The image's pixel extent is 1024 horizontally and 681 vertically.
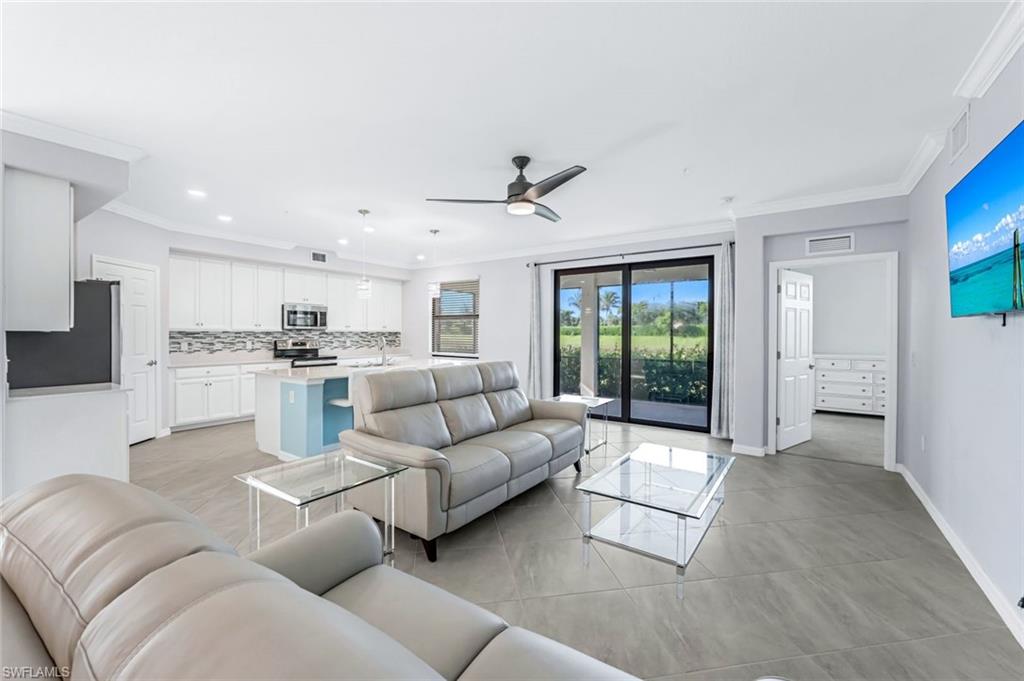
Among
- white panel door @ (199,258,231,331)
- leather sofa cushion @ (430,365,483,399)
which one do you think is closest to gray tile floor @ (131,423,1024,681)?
leather sofa cushion @ (430,365,483,399)

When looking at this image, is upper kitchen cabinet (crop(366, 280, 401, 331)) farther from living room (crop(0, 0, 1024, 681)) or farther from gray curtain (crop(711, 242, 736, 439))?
gray curtain (crop(711, 242, 736, 439))

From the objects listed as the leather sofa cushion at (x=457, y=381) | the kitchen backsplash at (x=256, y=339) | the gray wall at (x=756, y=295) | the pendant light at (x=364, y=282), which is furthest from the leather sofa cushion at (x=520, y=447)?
the kitchen backsplash at (x=256, y=339)

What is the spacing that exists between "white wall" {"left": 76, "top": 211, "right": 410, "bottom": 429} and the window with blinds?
2.32 m

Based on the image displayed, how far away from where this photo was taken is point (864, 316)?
673cm

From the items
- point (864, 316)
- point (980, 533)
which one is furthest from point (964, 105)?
point (864, 316)

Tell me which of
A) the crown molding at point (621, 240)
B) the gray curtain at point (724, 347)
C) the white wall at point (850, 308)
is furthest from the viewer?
the white wall at point (850, 308)

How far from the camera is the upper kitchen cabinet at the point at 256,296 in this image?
6090 millimetres

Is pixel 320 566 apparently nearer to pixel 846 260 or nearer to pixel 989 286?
pixel 989 286

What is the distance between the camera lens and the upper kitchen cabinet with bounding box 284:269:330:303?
21.9ft

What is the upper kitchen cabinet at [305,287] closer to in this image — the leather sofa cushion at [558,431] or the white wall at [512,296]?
the white wall at [512,296]

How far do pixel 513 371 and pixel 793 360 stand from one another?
321cm

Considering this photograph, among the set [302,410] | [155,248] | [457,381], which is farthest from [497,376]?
[155,248]

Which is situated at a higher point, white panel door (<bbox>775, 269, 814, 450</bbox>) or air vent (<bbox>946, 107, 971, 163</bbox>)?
air vent (<bbox>946, 107, 971, 163</bbox>)

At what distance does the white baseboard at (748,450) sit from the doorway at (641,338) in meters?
0.75
